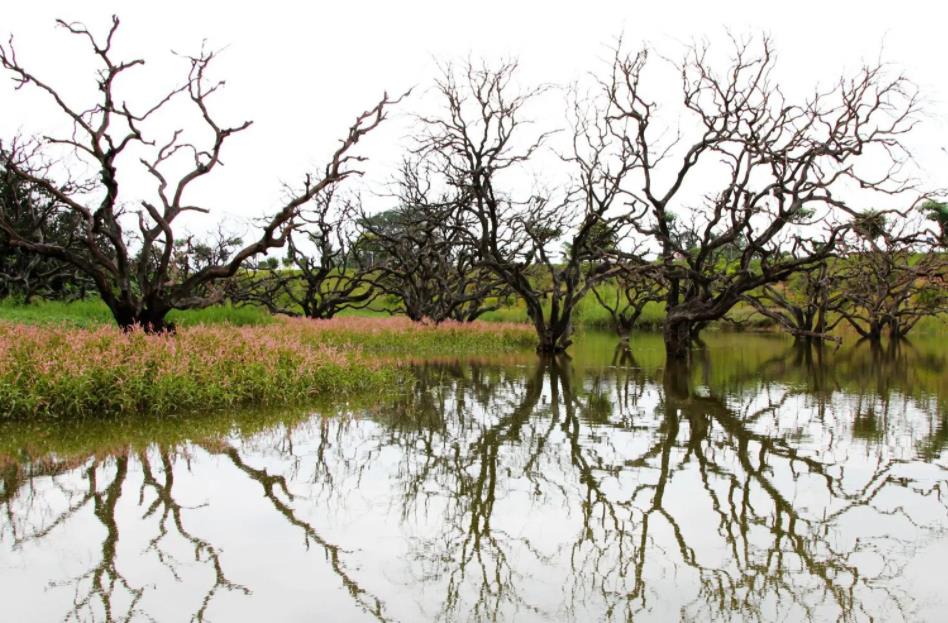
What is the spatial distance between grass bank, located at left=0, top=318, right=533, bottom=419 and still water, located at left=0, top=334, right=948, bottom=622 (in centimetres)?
56

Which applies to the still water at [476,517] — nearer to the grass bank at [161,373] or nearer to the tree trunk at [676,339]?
the grass bank at [161,373]

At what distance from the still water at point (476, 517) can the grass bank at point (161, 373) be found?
1.84 ft

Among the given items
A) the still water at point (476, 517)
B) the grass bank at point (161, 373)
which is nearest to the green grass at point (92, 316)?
the grass bank at point (161, 373)

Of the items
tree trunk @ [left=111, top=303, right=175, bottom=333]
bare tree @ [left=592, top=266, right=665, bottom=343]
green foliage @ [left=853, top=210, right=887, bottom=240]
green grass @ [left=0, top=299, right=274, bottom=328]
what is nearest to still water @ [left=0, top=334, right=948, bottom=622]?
green foliage @ [left=853, top=210, right=887, bottom=240]

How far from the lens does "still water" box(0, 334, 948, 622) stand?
448 cm

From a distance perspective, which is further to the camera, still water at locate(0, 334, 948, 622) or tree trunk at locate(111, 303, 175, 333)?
tree trunk at locate(111, 303, 175, 333)

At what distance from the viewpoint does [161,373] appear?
410 inches

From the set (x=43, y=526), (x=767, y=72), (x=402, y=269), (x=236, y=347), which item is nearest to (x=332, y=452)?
(x=43, y=526)

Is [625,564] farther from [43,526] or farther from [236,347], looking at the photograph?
[236,347]

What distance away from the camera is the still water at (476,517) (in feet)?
14.7

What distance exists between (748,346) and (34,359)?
26.4 meters

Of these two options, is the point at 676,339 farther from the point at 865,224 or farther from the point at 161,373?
the point at 161,373

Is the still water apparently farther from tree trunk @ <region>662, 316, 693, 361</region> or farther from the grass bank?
tree trunk @ <region>662, 316, 693, 361</region>

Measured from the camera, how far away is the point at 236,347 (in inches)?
492
